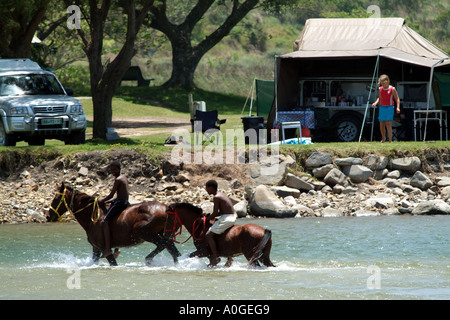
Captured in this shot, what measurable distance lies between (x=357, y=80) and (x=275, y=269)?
1483cm

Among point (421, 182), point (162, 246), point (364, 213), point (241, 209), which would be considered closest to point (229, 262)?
point (162, 246)

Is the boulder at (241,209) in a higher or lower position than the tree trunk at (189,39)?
lower

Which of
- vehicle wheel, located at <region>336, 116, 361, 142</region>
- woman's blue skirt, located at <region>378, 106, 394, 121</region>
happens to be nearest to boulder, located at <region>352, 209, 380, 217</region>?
woman's blue skirt, located at <region>378, 106, 394, 121</region>

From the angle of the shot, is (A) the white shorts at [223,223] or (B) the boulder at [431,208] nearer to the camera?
(A) the white shorts at [223,223]

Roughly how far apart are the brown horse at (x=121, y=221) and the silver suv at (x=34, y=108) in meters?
9.33

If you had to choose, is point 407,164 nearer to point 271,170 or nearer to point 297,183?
point 297,183

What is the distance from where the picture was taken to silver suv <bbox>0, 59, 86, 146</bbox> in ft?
72.3

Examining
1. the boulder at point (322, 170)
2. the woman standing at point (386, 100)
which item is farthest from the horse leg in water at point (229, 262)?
the woman standing at point (386, 100)

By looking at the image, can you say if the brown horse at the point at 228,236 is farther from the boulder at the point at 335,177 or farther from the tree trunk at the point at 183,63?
the tree trunk at the point at 183,63

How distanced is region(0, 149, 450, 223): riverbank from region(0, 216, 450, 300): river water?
1.46 meters

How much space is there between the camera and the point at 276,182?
2016 centimetres

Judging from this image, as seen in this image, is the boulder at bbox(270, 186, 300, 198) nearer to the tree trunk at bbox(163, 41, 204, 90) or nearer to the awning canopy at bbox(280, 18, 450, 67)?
the awning canopy at bbox(280, 18, 450, 67)

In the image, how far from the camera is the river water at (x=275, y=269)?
11109 millimetres
